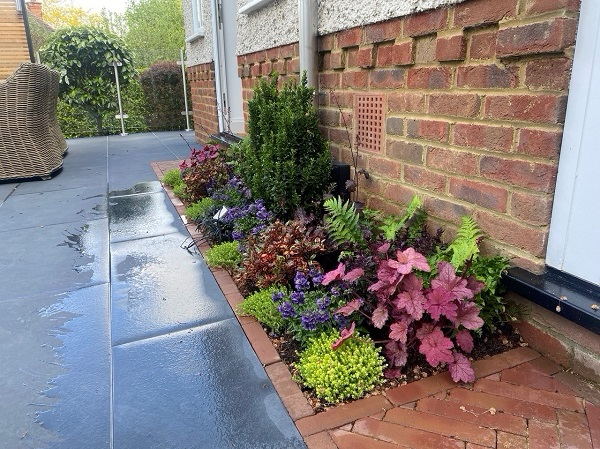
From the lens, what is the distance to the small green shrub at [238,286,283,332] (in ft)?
7.35

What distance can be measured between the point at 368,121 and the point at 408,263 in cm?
124

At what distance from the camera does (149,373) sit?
1.98m

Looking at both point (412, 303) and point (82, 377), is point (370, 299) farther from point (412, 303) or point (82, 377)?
point (82, 377)

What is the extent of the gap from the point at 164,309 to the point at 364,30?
191 centimetres

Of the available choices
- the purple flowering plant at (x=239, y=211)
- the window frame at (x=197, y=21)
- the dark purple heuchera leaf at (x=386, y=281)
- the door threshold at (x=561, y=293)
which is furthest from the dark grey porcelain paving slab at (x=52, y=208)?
the door threshold at (x=561, y=293)

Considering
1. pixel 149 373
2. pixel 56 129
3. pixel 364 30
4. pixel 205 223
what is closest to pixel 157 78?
pixel 56 129

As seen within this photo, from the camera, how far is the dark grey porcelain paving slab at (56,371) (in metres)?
1.67

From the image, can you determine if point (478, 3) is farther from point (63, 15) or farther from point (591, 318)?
point (63, 15)

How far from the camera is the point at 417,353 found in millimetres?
1972

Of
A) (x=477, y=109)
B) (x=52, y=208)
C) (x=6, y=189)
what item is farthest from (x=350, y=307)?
(x=6, y=189)

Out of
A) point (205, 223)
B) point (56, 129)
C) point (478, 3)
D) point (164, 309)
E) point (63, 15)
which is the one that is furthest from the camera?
point (63, 15)

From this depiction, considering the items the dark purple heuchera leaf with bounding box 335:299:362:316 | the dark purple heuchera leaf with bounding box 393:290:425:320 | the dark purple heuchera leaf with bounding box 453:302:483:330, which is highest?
the dark purple heuchera leaf with bounding box 393:290:425:320

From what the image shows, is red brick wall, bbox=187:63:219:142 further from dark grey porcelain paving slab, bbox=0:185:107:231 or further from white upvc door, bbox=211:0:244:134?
dark grey porcelain paving slab, bbox=0:185:107:231

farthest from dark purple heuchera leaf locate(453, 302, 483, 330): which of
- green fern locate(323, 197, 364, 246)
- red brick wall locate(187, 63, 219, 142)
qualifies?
red brick wall locate(187, 63, 219, 142)
